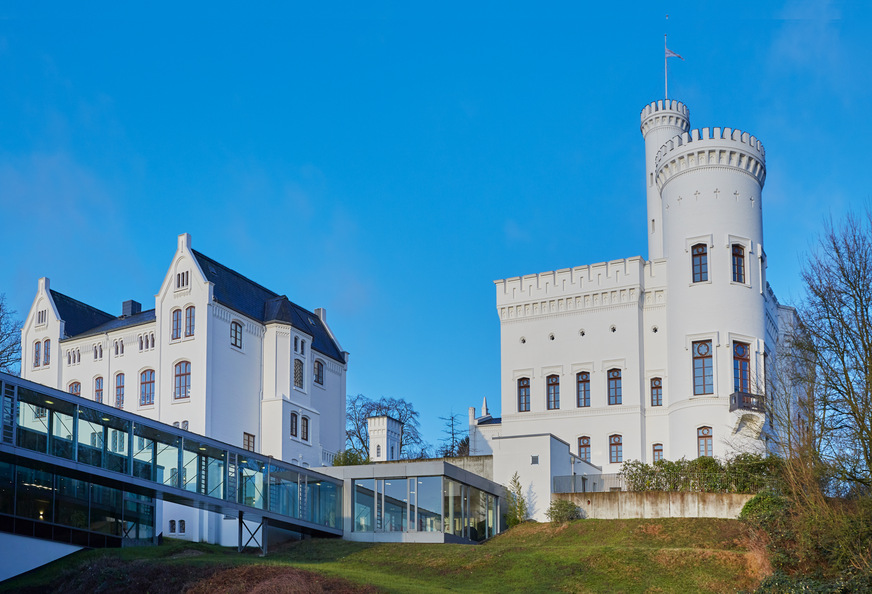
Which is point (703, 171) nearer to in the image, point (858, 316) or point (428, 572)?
point (858, 316)

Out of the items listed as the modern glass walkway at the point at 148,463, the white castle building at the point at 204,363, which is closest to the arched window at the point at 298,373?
the white castle building at the point at 204,363

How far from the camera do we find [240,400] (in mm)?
47250

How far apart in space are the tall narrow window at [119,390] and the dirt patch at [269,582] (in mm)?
24140

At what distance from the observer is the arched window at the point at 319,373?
53.2 meters

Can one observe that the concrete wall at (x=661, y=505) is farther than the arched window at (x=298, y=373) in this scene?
No

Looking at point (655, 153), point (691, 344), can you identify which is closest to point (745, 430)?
point (691, 344)

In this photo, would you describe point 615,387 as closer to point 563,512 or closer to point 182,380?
point 563,512

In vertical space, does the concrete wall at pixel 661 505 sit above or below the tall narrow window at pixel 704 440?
below

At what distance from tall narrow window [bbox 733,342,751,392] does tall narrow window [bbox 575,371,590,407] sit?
274 inches

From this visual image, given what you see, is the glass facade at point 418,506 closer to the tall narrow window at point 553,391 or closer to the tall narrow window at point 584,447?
the tall narrow window at point 584,447

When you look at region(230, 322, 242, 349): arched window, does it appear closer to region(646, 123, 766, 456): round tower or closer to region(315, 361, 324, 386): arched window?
region(315, 361, 324, 386): arched window

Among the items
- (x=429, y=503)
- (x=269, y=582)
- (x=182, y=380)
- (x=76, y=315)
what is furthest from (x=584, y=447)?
(x=76, y=315)

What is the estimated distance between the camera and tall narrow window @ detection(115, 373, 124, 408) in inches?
1934

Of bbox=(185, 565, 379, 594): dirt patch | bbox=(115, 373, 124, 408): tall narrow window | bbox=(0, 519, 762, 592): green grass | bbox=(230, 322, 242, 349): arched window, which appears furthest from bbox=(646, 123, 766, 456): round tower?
bbox=(115, 373, 124, 408): tall narrow window
